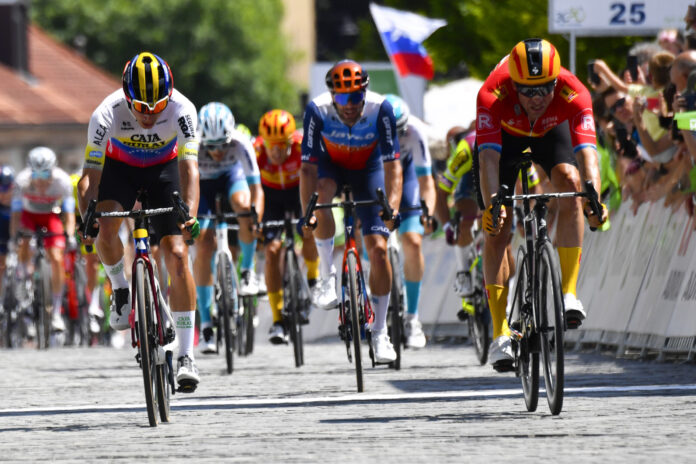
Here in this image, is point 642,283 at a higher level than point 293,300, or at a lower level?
higher

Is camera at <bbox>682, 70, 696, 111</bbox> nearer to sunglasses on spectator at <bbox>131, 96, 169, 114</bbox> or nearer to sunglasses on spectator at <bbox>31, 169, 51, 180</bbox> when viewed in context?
sunglasses on spectator at <bbox>131, 96, 169, 114</bbox>

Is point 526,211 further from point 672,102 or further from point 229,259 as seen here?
point 229,259

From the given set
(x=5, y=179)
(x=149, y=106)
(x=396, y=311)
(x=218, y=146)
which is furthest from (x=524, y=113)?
(x=5, y=179)

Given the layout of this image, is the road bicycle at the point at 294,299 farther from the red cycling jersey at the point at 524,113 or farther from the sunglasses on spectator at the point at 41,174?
the sunglasses on spectator at the point at 41,174

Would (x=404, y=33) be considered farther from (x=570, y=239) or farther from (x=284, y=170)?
(x=570, y=239)

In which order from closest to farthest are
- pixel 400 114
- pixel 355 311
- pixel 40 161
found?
pixel 355 311, pixel 400 114, pixel 40 161

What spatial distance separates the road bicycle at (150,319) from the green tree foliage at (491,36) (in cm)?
1648

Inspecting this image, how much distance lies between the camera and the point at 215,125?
51.0ft

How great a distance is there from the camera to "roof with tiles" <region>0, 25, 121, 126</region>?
59256mm

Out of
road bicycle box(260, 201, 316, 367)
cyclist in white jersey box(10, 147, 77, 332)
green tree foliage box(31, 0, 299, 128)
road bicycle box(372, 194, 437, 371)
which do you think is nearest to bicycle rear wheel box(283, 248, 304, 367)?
road bicycle box(260, 201, 316, 367)

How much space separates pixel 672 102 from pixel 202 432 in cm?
613

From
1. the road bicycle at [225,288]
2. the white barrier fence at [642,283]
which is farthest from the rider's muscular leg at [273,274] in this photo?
the white barrier fence at [642,283]

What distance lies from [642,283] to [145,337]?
5.67m

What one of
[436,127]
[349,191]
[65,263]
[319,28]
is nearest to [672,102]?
[349,191]
